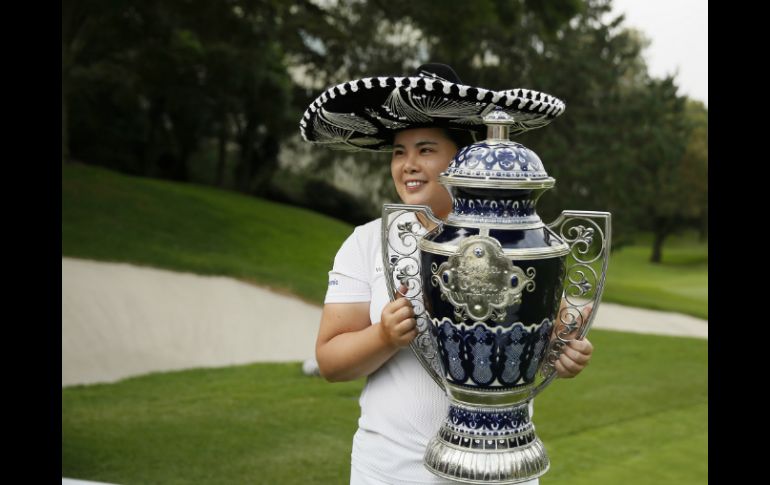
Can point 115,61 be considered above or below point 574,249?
above

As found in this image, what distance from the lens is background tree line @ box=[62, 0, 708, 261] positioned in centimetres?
1025

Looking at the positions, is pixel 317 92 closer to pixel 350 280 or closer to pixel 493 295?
pixel 350 280

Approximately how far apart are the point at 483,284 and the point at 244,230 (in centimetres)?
863

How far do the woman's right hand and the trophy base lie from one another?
17 centimetres

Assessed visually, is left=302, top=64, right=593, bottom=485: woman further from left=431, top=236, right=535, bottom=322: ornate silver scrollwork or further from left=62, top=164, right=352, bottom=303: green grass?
left=62, top=164, right=352, bottom=303: green grass

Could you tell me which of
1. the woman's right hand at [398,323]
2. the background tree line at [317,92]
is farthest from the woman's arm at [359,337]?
the background tree line at [317,92]

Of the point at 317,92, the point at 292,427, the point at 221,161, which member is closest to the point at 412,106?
the point at 292,427

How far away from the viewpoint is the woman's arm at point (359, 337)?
1558 mm

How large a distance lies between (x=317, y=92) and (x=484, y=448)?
968 centimetres

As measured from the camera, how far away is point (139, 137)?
35.8ft

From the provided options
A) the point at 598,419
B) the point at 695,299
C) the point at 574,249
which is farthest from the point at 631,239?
the point at 574,249

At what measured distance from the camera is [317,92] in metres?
10.9

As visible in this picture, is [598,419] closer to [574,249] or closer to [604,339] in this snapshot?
[604,339]

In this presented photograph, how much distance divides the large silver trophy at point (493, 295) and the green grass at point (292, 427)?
2.76 metres
